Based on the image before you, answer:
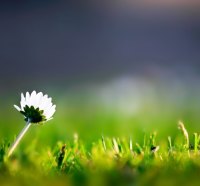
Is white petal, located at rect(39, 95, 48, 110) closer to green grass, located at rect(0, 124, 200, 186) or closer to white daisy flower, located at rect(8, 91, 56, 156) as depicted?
white daisy flower, located at rect(8, 91, 56, 156)

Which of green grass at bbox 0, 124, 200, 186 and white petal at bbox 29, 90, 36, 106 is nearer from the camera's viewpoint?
green grass at bbox 0, 124, 200, 186

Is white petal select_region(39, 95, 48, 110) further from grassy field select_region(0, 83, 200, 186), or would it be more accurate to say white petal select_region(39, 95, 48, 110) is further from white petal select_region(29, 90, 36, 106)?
grassy field select_region(0, 83, 200, 186)

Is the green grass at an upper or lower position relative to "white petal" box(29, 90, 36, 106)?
lower

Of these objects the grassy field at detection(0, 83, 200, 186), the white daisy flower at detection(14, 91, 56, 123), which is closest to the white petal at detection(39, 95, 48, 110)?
the white daisy flower at detection(14, 91, 56, 123)

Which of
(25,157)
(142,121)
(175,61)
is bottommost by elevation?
(25,157)

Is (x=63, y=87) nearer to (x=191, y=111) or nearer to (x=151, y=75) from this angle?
(x=151, y=75)

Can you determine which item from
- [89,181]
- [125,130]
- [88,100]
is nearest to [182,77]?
[88,100]
